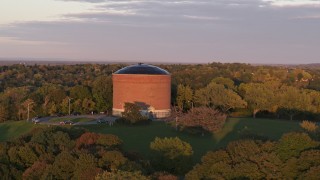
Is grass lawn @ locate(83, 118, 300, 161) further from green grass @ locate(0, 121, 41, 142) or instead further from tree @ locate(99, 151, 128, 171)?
tree @ locate(99, 151, 128, 171)

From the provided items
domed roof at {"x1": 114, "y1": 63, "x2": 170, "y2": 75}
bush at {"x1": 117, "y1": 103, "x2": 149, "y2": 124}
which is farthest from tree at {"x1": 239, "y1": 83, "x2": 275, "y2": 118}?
bush at {"x1": 117, "y1": 103, "x2": 149, "y2": 124}

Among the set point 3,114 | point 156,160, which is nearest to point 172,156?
point 156,160

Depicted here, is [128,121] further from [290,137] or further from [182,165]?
[290,137]

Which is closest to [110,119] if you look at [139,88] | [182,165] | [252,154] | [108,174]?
[139,88]

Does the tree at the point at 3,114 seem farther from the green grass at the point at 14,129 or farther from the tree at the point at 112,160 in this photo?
the tree at the point at 112,160

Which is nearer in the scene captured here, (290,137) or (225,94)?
(290,137)

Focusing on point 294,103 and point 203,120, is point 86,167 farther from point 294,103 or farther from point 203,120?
point 294,103
